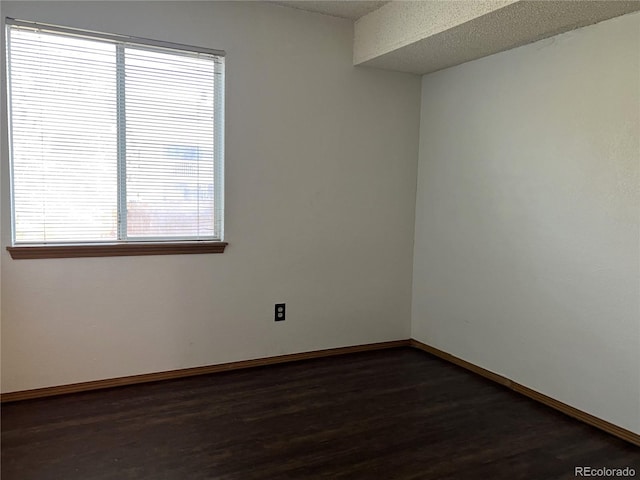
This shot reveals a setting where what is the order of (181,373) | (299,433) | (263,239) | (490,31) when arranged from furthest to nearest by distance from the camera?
(263,239), (181,373), (490,31), (299,433)

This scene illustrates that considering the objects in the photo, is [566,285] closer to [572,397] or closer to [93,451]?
[572,397]

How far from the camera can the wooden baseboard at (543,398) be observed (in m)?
2.44

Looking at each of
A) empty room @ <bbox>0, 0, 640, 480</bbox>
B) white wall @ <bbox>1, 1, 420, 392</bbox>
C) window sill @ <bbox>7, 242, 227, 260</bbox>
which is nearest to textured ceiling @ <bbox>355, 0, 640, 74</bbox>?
empty room @ <bbox>0, 0, 640, 480</bbox>

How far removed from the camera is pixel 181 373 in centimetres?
308

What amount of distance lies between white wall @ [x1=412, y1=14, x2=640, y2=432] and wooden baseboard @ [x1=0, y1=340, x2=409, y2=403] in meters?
0.52

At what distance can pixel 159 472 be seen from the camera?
6.66 ft

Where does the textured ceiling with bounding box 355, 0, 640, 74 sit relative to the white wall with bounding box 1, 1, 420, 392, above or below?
above

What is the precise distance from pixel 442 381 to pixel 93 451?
2.00 meters

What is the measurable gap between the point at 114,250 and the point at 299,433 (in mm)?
1432

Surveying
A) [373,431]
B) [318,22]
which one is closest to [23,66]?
[318,22]

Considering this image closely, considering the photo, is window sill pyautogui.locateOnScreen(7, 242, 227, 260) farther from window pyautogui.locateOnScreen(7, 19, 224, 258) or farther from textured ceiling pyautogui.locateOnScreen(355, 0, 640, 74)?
textured ceiling pyautogui.locateOnScreen(355, 0, 640, 74)

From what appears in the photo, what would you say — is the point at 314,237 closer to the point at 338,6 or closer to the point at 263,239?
the point at 263,239

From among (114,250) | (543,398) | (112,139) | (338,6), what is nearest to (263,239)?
(114,250)

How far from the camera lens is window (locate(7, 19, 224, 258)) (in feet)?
8.50
